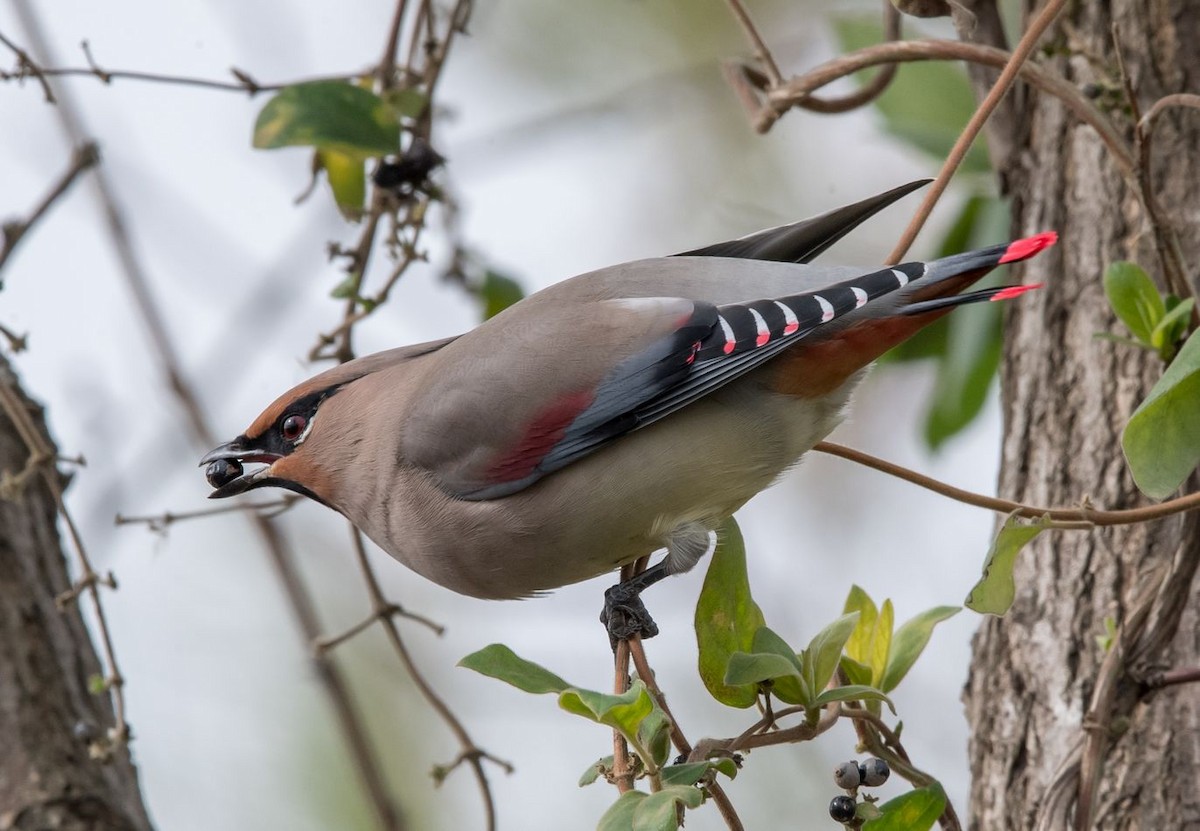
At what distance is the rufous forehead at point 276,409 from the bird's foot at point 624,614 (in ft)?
2.98

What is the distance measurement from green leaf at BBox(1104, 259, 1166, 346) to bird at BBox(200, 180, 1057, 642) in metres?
0.23

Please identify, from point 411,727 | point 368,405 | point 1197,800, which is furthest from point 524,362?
point 411,727

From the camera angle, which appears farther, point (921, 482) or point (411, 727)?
point (411, 727)

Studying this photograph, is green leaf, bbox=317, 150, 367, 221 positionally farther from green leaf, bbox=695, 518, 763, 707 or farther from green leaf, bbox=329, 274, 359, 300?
green leaf, bbox=695, 518, 763, 707

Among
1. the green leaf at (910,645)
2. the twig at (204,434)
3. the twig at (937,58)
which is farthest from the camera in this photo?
the twig at (204,434)

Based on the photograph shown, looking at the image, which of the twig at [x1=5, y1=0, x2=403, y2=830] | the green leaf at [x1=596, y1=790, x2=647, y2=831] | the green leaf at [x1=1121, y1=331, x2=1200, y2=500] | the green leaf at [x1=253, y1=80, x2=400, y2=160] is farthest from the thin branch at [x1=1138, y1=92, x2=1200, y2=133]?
the twig at [x1=5, y1=0, x2=403, y2=830]

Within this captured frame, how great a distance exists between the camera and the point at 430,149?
327cm

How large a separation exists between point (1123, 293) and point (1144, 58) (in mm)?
811

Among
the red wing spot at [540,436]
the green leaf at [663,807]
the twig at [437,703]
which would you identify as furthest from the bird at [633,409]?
the green leaf at [663,807]

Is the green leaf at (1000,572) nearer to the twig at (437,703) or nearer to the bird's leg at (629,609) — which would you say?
the bird's leg at (629,609)

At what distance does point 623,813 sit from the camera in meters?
1.75

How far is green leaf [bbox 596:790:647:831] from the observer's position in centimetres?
173

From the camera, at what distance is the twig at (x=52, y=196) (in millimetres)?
3268

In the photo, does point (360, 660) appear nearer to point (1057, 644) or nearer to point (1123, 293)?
point (1057, 644)
